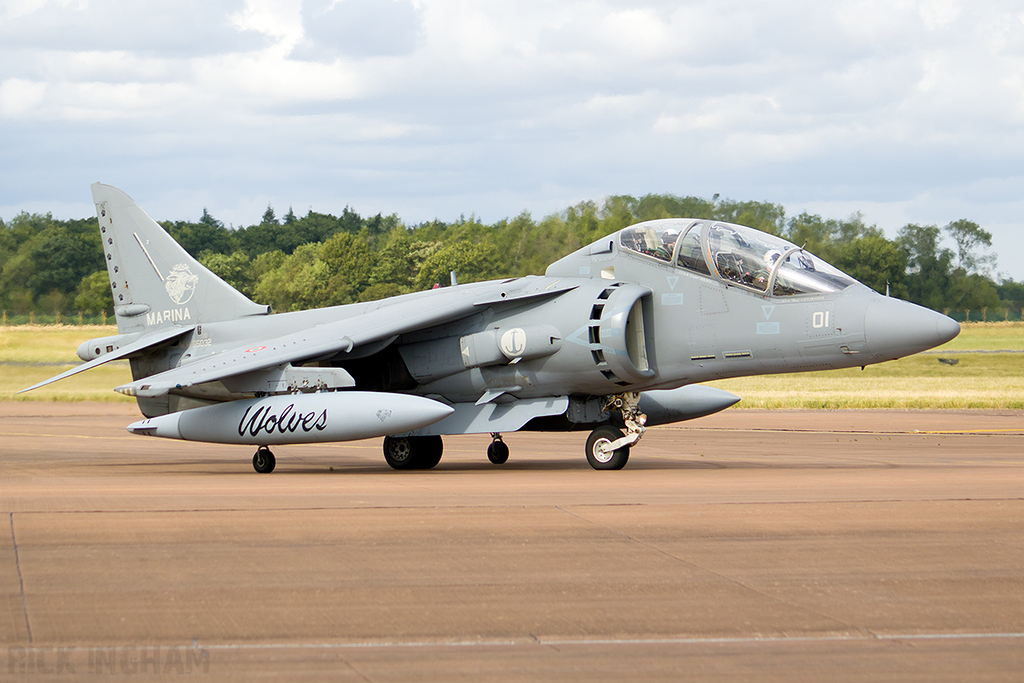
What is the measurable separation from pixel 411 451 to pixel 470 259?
36.2 meters

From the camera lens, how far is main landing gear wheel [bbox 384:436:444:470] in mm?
16703

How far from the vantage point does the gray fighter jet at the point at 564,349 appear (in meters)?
13.8

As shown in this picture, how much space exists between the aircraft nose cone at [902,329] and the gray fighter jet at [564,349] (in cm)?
2

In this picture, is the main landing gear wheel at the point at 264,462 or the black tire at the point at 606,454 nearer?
the black tire at the point at 606,454

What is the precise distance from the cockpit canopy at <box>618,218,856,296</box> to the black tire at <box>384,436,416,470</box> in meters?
4.68

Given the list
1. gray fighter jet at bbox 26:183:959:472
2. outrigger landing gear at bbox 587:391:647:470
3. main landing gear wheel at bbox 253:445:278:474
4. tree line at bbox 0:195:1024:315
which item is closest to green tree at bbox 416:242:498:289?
tree line at bbox 0:195:1024:315

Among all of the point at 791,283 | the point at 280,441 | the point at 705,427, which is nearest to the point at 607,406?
the point at 791,283

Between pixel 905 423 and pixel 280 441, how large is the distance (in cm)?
1712

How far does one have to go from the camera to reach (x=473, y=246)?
55000mm

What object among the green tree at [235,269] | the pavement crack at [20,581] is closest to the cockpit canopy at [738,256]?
→ the pavement crack at [20,581]

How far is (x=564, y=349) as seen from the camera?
48.6ft

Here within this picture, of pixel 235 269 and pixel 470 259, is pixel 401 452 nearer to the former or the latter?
pixel 470 259

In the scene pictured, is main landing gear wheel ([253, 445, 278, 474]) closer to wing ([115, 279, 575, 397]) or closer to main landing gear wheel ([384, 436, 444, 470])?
wing ([115, 279, 575, 397])

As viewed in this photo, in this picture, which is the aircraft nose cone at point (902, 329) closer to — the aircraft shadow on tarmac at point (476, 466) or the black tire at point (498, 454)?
the aircraft shadow on tarmac at point (476, 466)
